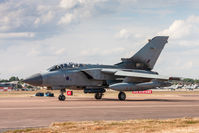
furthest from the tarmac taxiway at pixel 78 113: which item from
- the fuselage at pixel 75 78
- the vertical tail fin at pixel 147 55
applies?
the vertical tail fin at pixel 147 55

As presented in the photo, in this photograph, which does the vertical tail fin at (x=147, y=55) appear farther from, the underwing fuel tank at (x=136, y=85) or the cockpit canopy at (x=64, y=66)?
the cockpit canopy at (x=64, y=66)

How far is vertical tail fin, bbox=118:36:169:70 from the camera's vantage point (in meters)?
32.5

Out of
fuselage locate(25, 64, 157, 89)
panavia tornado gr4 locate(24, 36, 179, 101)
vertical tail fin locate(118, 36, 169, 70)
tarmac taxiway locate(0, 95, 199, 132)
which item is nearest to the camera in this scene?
tarmac taxiway locate(0, 95, 199, 132)

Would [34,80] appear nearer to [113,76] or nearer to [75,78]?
[75,78]

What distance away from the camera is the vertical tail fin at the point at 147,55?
107 ft

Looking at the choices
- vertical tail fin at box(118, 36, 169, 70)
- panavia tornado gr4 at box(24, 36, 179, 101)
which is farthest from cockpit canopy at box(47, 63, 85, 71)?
vertical tail fin at box(118, 36, 169, 70)

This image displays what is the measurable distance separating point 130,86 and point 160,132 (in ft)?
64.2

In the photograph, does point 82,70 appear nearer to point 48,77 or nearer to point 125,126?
point 48,77

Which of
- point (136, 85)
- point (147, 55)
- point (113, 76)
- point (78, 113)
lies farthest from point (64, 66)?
point (78, 113)

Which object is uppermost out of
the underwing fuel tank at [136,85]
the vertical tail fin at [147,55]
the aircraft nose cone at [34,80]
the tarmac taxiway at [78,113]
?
the vertical tail fin at [147,55]

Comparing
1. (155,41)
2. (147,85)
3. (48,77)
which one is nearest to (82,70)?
(48,77)

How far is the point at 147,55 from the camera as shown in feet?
107

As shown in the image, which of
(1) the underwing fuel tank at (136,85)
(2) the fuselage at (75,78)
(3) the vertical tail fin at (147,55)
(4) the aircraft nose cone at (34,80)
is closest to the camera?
(4) the aircraft nose cone at (34,80)

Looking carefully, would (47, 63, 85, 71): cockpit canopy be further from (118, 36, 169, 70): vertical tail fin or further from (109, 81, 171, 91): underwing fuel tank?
(118, 36, 169, 70): vertical tail fin
